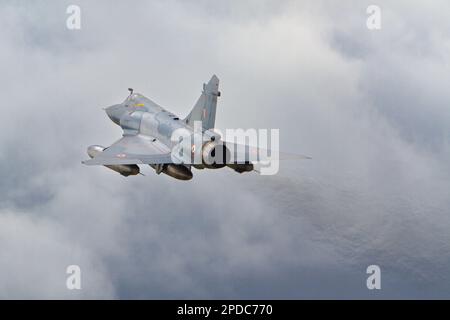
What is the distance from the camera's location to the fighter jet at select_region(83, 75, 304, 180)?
148ft

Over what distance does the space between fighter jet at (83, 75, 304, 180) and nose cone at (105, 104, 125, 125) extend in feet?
7.52

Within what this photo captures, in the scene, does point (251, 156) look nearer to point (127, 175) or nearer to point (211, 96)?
point (211, 96)

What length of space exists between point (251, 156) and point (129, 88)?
1170cm

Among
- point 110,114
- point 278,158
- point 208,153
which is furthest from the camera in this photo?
point 110,114

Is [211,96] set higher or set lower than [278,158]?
higher

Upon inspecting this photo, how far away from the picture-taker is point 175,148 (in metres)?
47.1

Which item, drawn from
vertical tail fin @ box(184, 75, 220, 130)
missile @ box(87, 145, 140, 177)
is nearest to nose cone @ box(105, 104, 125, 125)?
missile @ box(87, 145, 140, 177)

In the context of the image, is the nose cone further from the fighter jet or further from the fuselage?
the fighter jet

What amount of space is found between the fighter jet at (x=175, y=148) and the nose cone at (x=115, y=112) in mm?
2293

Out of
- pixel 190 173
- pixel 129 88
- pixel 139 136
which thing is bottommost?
pixel 190 173

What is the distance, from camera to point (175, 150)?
46.9 meters

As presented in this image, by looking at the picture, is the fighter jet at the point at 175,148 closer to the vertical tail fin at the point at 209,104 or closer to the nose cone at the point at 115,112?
the vertical tail fin at the point at 209,104

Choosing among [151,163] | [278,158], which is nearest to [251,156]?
[278,158]

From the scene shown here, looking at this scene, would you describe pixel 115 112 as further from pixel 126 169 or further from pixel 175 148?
pixel 175 148
